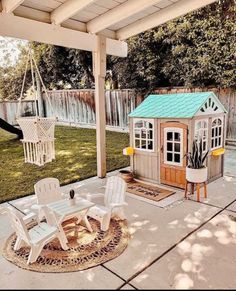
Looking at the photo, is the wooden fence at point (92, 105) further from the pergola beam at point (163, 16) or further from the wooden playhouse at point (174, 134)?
the pergola beam at point (163, 16)

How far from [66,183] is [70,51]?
914cm

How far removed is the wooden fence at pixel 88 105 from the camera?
37.3 ft

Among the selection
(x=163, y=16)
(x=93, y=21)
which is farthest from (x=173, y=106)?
(x=93, y=21)

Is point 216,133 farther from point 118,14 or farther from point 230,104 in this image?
point 230,104

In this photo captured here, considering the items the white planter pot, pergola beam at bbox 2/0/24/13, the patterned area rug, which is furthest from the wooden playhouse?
pergola beam at bbox 2/0/24/13

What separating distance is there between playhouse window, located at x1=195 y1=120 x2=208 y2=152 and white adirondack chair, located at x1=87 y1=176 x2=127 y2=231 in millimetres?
1899

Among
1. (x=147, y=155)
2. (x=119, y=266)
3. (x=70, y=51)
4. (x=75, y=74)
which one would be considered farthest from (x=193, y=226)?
(x=75, y=74)

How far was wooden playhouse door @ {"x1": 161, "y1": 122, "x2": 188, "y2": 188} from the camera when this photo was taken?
4.98 meters

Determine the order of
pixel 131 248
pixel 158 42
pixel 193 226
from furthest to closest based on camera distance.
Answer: pixel 158 42 < pixel 193 226 < pixel 131 248

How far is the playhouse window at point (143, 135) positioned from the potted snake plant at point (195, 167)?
0.97m

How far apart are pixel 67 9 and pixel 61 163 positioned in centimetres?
414

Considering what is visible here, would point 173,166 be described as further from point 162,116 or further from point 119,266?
point 119,266

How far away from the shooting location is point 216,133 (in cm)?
552

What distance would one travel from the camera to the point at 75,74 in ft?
49.8
